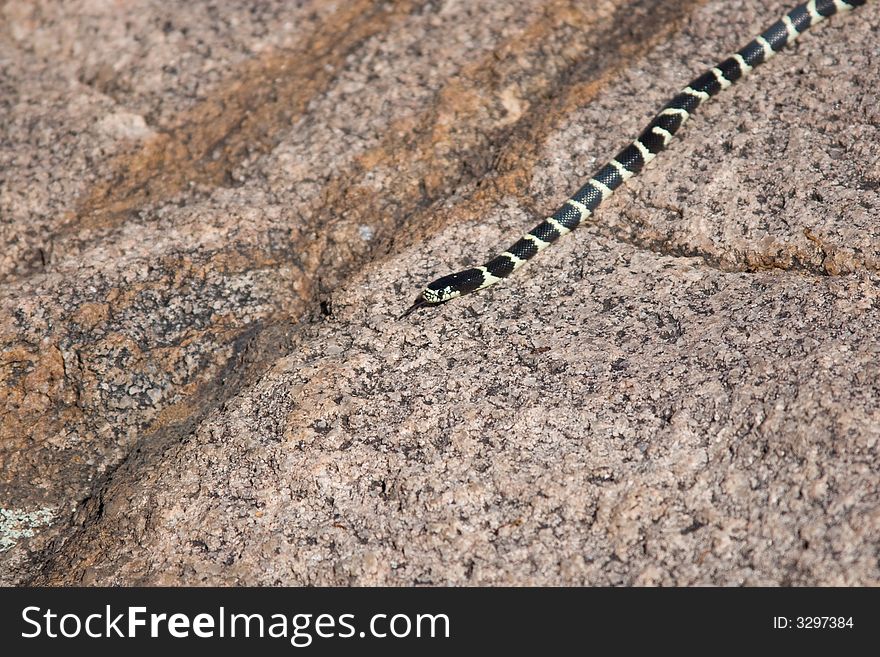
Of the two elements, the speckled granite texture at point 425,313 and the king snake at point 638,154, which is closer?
the speckled granite texture at point 425,313

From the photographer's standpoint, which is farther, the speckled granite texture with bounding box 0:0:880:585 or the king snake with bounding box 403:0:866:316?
the king snake with bounding box 403:0:866:316

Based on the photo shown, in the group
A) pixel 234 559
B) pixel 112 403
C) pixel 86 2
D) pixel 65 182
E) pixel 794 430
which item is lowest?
pixel 794 430

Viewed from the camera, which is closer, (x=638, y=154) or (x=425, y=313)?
(x=425, y=313)

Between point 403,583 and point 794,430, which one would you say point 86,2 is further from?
point 794,430

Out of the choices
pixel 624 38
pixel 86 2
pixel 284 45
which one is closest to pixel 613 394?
pixel 624 38
